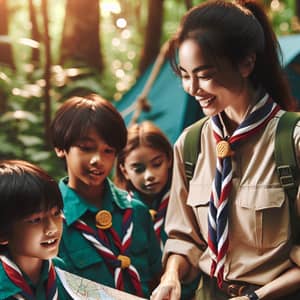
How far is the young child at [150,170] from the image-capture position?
2.57 metres

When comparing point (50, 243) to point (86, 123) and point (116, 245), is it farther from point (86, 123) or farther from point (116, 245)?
point (86, 123)

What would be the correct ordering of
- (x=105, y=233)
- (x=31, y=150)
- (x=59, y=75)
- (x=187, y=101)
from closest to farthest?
(x=105, y=233) → (x=187, y=101) → (x=31, y=150) → (x=59, y=75)

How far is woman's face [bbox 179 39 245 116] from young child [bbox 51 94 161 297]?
48 cm

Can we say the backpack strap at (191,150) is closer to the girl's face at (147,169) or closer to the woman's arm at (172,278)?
the woman's arm at (172,278)

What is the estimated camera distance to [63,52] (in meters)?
4.71

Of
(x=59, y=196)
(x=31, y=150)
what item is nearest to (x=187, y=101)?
(x=31, y=150)

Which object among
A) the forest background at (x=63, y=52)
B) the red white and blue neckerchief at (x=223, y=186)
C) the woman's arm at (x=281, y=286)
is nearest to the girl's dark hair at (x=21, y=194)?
the red white and blue neckerchief at (x=223, y=186)

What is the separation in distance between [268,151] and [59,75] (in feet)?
9.92

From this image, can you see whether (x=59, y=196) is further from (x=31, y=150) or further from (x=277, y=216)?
(x=31, y=150)

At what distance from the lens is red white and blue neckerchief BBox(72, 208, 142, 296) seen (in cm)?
211

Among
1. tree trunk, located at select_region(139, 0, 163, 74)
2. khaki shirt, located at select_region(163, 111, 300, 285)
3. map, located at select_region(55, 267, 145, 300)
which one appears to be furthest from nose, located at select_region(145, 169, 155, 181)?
tree trunk, located at select_region(139, 0, 163, 74)

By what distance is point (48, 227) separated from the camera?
5.91 ft

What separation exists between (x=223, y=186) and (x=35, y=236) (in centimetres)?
51

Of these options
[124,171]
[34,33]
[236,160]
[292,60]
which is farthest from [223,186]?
[34,33]
